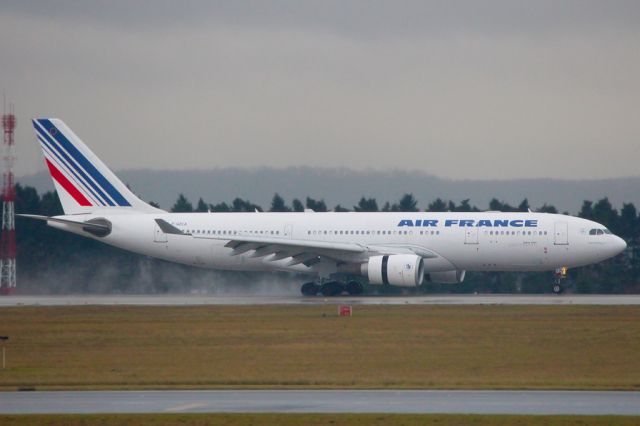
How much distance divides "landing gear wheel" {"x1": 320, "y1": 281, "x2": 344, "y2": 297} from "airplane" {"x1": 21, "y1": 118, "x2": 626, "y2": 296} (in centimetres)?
5

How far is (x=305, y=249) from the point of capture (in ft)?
164

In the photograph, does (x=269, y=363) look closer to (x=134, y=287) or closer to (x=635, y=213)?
(x=134, y=287)

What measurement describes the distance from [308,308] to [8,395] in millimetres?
22405

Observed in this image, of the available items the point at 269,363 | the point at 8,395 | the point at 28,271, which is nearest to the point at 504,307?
the point at 269,363

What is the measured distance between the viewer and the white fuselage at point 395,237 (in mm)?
49906

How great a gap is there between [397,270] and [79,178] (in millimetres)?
18624

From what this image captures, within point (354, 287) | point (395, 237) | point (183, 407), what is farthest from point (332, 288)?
point (183, 407)

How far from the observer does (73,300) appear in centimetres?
5291

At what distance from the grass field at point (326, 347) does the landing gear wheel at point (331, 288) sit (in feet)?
25.7
